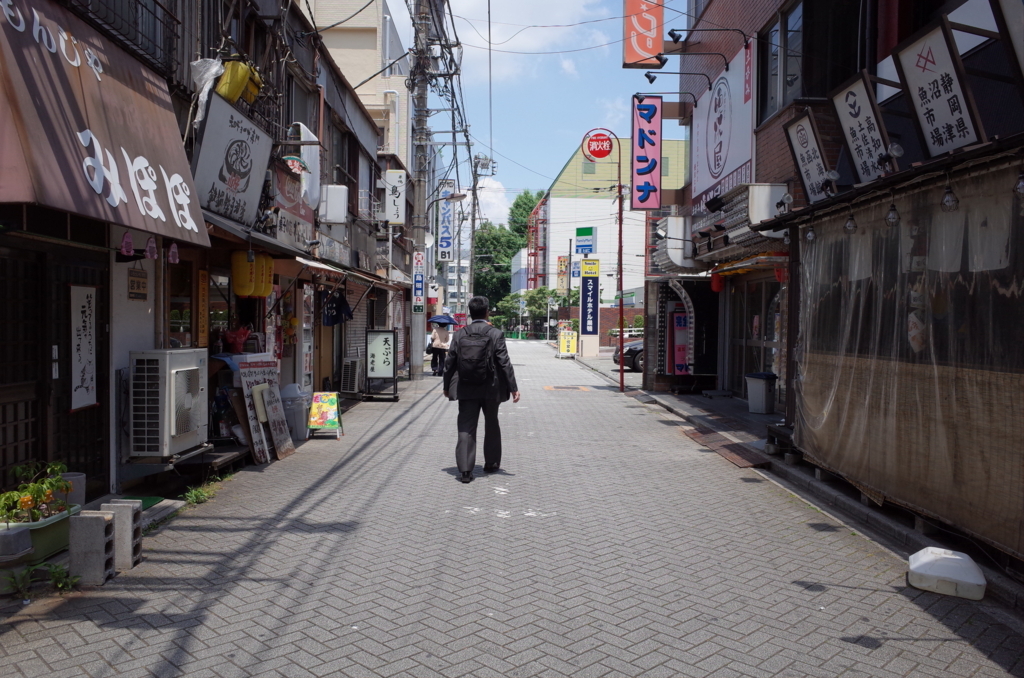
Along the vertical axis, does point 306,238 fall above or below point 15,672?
above

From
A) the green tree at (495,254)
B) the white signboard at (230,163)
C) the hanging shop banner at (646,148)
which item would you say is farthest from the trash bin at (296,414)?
the green tree at (495,254)

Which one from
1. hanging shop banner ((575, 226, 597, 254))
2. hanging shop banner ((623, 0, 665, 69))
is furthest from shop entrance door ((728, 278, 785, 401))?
hanging shop banner ((575, 226, 597, 254))

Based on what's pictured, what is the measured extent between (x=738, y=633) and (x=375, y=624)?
2098 mm

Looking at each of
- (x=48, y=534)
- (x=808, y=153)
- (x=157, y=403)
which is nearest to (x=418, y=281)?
(x=808, y=153)

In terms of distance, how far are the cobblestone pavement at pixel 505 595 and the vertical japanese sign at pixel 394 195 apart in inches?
583

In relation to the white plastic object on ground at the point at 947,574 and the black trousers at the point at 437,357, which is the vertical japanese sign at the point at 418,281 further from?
the white plastic object on ground at the point at 947,574

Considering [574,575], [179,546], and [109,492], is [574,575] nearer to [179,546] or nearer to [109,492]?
[179,546]

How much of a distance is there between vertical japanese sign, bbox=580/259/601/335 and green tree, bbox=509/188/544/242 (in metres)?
50.3

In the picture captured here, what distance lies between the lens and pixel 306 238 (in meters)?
13.4

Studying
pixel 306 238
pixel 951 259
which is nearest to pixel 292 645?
pixel 951 259

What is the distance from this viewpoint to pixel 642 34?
1756 cm

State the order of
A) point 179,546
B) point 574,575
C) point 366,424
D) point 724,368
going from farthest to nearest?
1. point 724,368
2. point 366,424
3. point 179,546
4. point 574,575

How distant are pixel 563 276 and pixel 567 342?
22356mm

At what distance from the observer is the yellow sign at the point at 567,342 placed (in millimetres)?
38938
